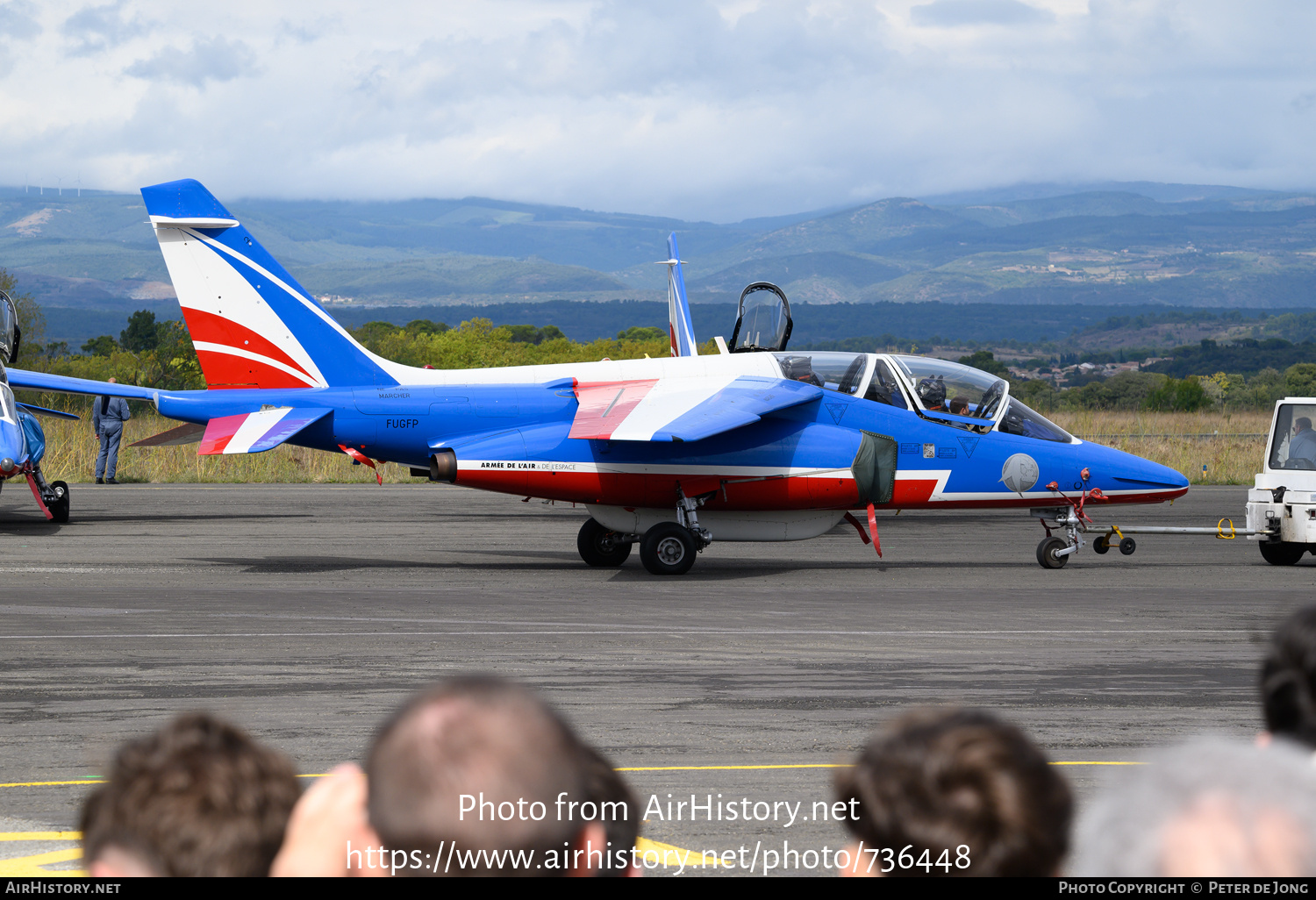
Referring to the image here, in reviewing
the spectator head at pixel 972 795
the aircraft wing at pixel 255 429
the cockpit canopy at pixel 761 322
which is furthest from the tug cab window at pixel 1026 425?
the spectator head at pixel 972 795

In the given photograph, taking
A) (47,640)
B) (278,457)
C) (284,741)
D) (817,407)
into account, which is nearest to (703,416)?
(817,407)

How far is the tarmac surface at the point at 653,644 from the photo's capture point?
7.54 m

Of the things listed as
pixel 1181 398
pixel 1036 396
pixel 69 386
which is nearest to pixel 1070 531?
pixel 69 386

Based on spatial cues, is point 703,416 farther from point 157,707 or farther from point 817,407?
point 157,707

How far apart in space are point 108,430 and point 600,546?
58.1 feet

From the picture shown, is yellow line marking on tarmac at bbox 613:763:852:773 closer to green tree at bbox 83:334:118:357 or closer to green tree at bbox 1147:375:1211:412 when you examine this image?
green tree at bbox 1147:375:1211:412

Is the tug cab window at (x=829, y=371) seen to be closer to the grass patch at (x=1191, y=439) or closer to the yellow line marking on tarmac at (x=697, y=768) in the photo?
the yellow line marking on tarmac at (x=697, y=768)

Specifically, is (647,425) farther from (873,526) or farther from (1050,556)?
(1050,556)

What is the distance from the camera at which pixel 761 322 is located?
69.2 ft

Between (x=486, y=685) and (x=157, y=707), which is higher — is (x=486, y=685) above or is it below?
above

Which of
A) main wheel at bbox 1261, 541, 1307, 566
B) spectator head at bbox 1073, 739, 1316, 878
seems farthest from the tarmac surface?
spectator head at bbox 1073, 739, 1316, 878

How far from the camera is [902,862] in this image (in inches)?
76.2

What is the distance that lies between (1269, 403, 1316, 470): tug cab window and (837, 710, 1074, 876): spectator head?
56.6 ft

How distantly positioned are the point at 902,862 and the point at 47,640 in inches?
438
